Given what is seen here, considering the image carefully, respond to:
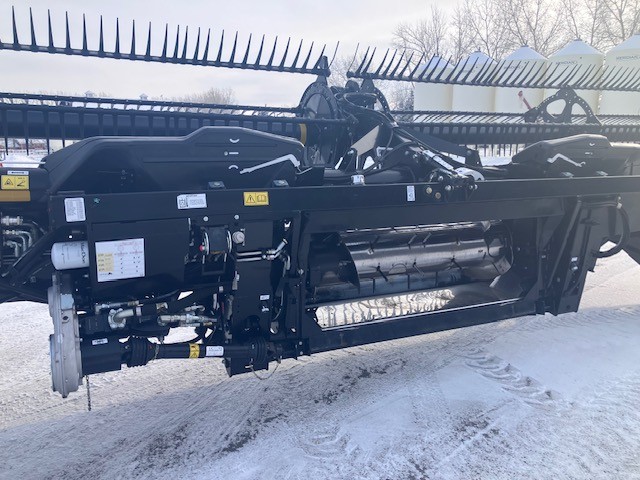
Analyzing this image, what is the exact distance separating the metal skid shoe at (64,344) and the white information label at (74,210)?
363mm

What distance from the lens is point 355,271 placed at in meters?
3.31

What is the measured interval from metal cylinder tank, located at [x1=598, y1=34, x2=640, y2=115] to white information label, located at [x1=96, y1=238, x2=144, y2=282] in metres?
9.30

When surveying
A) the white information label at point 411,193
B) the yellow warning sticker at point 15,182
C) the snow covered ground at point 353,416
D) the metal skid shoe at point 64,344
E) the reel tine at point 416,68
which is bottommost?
the snow covered ground at point 353,416

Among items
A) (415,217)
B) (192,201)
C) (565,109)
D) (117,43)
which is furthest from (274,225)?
(565,109)

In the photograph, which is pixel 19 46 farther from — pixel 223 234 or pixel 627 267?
pixel 627 267

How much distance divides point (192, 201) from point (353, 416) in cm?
143

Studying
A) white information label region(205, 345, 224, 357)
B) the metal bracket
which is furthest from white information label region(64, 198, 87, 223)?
the metal bracket

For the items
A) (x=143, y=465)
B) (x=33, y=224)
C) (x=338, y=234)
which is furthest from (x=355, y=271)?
(x=33, y=224)

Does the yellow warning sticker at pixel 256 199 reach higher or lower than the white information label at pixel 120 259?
higher

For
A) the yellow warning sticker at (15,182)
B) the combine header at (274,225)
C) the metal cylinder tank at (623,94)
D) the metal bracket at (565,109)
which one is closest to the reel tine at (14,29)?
the combine header at (274,225)

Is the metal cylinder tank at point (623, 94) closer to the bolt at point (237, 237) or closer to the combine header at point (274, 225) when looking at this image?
the combine header at point (274, 225)

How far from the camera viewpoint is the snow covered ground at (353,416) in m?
2.51

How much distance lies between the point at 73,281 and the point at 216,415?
1.03 m

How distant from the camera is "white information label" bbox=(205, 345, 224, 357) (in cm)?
267
